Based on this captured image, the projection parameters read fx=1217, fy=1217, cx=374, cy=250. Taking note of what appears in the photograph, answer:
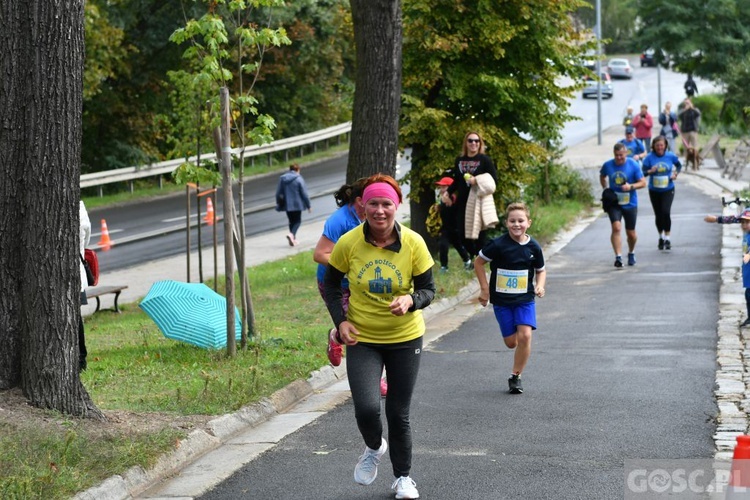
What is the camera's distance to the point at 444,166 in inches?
728

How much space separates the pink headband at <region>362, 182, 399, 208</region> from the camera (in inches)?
265

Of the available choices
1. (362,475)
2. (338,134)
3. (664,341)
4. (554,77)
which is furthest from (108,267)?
(338,134)

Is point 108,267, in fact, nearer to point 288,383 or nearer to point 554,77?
point 554,77

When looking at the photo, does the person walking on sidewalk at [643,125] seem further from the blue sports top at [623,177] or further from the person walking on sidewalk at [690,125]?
the blue sports top at [623,177]

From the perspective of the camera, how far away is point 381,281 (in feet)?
22.2

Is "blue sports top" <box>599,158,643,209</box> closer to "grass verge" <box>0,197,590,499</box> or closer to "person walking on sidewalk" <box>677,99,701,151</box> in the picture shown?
"grass verge" <box>0,197,590,499</box>

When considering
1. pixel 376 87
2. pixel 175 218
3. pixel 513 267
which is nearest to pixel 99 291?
pixel 376 87

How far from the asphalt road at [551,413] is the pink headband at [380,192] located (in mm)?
1685

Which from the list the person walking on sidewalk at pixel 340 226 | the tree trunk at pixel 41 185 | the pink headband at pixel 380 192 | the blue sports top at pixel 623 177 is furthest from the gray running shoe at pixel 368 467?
the blue sports top at pixel 623 177

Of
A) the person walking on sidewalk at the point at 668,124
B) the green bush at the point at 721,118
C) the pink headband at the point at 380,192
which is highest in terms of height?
the pink headband at the point at 380,192

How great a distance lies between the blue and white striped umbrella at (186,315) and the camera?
440 inches

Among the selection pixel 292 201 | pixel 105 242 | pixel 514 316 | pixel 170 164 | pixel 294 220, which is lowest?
pixel 105 242

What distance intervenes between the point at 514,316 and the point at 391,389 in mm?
3036

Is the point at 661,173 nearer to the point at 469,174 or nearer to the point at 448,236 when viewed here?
the point at 448,236
